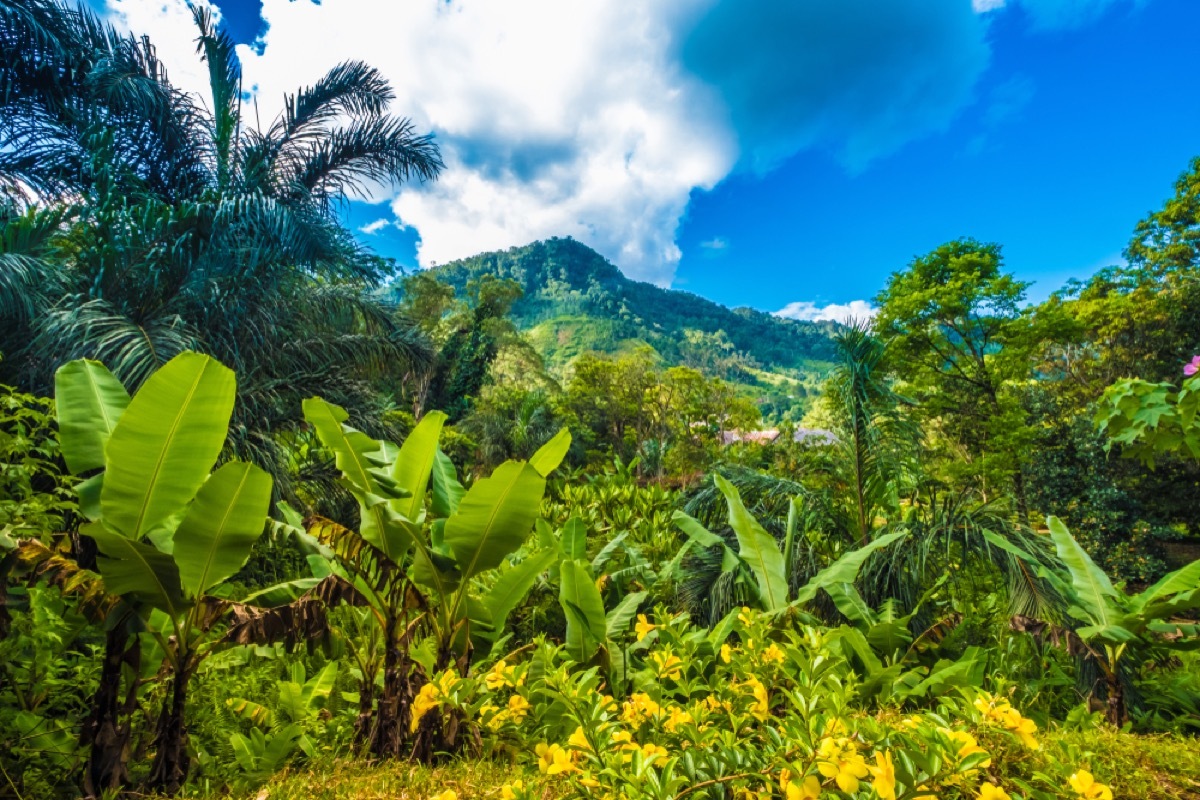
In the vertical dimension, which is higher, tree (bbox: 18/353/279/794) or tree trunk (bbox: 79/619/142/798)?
tree (bbox: 18/353/279/794)

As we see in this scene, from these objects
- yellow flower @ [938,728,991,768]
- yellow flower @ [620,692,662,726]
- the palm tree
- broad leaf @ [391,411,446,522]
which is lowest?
yellow flower @ [620,692,662,726]

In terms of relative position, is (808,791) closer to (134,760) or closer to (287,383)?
(134,760)

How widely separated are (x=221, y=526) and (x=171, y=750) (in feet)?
2.91

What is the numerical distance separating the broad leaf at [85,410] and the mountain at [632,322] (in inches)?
2096

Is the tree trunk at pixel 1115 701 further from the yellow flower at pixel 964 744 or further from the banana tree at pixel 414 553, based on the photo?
the banana tree at pixel 414 553

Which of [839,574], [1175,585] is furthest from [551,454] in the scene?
[1175,585]

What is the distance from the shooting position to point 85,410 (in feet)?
7.80

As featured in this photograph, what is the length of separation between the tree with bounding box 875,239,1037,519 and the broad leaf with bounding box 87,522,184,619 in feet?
43.8

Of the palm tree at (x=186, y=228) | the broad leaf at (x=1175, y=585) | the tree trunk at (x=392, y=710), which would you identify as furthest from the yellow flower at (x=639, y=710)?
the palm tree at (x=186, y=228)

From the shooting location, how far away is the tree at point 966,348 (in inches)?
470

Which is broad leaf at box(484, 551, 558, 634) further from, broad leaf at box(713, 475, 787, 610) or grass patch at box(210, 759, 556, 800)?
broad leaf at box(713, 475, 787, 610)

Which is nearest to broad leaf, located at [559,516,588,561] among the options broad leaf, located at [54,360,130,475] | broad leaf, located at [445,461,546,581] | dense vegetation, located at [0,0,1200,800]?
dense vegetation, located at [0,0,1200,800]

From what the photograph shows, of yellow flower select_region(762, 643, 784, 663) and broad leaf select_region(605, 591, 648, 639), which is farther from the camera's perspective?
broad leaf select_region(605, 591, 648, 639)

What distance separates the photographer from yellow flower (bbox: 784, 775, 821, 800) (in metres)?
1.01
